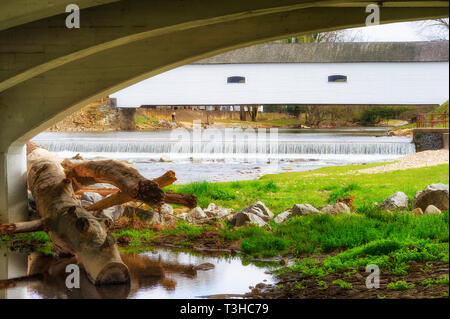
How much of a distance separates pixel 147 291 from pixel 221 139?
56.7 ft

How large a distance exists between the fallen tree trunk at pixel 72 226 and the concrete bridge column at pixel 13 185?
14 centimetres

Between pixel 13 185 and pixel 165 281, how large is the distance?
10.4 ft

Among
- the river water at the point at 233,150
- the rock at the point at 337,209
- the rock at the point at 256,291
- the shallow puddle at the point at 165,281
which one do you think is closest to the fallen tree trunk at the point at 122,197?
the shallow puddle at the point at 165,281

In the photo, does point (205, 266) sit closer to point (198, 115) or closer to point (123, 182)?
point (123, 182)

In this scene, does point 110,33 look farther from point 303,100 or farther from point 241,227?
point 303,100

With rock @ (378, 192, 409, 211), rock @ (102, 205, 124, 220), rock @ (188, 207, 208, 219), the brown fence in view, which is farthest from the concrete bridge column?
the brown fence

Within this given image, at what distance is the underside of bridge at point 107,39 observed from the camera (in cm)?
539

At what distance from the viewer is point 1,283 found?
5410mm

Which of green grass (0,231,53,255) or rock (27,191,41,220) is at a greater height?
rock (27,191,41,220)

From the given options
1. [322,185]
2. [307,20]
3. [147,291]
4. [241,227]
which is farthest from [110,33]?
[322,185]

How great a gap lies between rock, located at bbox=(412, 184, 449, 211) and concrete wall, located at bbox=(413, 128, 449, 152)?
1050 centimetres

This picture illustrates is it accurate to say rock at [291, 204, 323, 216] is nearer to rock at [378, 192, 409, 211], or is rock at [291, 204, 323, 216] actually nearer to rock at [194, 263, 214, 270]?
rock at [378, 192, 409, 211]

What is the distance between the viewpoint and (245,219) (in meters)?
7.86

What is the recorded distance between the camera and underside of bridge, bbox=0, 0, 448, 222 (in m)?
5.39
